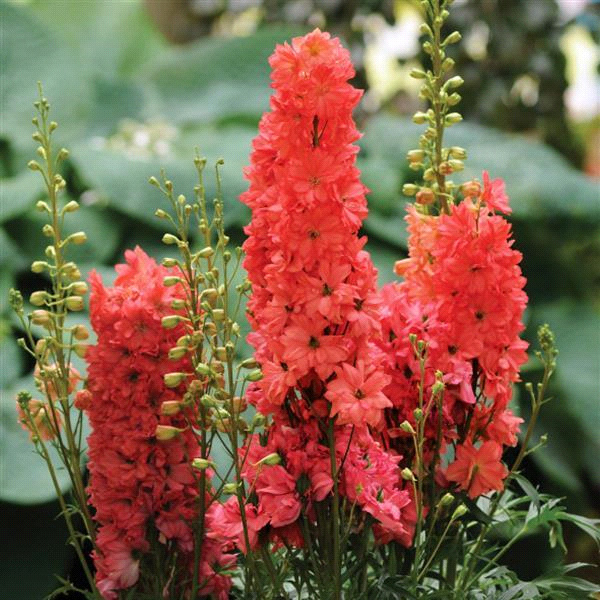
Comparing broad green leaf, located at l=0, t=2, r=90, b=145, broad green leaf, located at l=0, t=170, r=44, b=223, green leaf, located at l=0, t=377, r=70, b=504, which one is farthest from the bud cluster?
broad green leaf, located at l=0, t=2, r=90, b=145

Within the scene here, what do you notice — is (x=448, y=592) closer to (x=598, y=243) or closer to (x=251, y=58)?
(x=598, y=243)

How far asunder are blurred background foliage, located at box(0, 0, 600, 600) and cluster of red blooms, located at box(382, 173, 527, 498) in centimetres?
74

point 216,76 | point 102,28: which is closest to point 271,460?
point 216,76

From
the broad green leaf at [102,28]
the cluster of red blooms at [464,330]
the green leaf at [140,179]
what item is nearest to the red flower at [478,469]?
the cluster of red blooms at [464,330]

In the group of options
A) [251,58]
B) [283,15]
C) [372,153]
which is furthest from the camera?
[283,15]

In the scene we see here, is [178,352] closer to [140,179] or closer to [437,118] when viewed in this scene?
[437,118]

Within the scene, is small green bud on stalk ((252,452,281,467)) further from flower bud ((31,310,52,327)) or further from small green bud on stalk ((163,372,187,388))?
flower bud ((31,310,52,327))

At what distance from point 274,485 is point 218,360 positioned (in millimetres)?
110

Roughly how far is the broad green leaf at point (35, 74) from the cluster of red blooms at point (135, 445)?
61.8 inches

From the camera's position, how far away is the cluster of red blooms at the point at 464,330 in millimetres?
890

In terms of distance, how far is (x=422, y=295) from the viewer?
0.94 metres

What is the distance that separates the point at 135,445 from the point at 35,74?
5.78 ft

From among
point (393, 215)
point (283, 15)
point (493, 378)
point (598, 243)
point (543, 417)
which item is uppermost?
point (283, 15)

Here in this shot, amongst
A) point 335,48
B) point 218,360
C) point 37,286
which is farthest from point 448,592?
point 37,286
